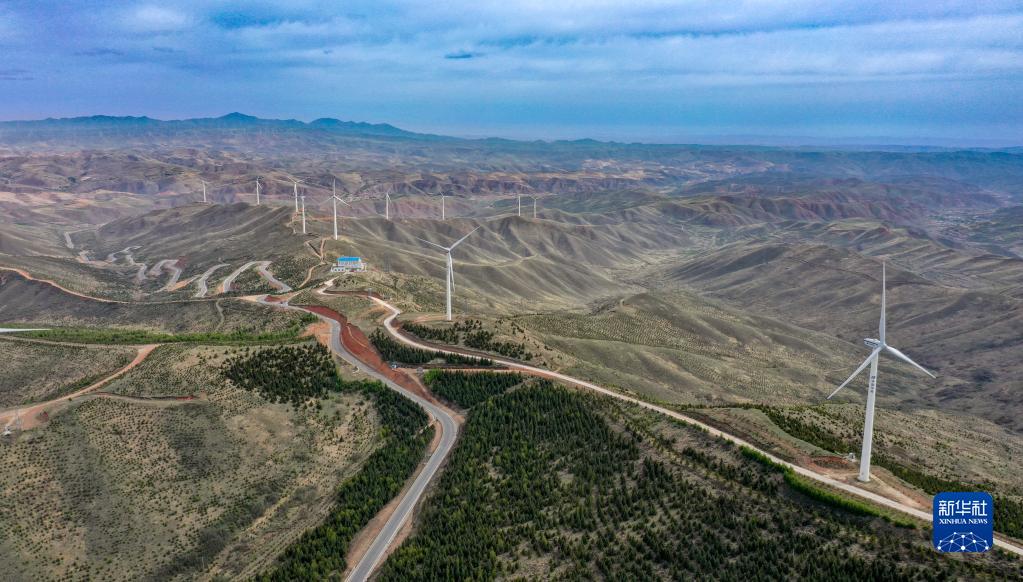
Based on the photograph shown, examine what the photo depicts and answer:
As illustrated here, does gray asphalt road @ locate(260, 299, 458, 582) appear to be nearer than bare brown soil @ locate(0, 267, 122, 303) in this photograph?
Yes

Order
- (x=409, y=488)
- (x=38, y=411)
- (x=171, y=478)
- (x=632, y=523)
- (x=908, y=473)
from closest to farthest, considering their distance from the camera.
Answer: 1. (x=632, y=523)
2. (x=908, y=473)
3. (x=409, y=488)
4. (x=171, y=478)
5. (x=38, y=411)

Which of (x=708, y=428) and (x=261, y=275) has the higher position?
(x=261, y=275)

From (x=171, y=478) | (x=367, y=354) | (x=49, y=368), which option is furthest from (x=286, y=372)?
(x=49, y=368)

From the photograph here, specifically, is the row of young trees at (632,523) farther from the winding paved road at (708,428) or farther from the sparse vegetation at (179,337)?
the sparse vegetation at (179,337)

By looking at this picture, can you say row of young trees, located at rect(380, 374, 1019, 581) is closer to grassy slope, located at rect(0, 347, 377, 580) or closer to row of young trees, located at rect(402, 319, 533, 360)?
grassy slope, located at rect(0, 347, 377, 580)

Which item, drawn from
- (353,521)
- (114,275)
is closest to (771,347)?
(353,521)

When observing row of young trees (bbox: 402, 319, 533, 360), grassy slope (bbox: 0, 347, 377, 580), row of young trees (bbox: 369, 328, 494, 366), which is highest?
row of young trees (bbox: 402, 319, 533, 360)

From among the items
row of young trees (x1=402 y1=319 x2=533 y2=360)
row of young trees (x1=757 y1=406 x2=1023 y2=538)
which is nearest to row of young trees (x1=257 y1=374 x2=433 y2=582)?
row of young trees (x1=402 y1=319 x2=533 y2=360)

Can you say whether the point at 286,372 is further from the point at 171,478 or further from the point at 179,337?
the point at 179,337
